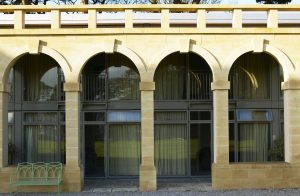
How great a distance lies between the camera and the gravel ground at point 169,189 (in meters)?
13.7

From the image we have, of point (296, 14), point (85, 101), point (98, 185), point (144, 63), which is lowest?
point (98, 185)

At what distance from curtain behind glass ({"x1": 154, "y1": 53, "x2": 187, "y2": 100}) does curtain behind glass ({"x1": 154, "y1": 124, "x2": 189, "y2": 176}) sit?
1138 mm

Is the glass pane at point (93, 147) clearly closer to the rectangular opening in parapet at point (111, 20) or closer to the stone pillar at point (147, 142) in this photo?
the stone pillar at point (147, 142)

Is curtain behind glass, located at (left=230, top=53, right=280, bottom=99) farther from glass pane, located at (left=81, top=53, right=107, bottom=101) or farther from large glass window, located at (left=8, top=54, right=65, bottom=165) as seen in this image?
large glass window, located at (left=8, top=54, right=65, bottom=165)

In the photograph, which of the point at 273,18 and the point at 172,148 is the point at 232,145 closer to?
the point at 172,148

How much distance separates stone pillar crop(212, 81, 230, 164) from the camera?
47.0ft

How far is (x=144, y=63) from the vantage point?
47.7 ft

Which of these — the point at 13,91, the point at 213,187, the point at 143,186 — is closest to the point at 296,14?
the point at 213,187

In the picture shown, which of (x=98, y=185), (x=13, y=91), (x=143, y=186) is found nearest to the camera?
(x=143, y=186)

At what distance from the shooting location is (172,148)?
16.9 meters

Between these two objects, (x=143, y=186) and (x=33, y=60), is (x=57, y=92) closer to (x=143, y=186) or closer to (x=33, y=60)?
(x=33, y=60)

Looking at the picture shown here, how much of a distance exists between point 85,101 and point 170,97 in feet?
10.2

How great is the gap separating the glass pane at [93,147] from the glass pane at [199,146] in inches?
130

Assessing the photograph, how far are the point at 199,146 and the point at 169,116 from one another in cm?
155
